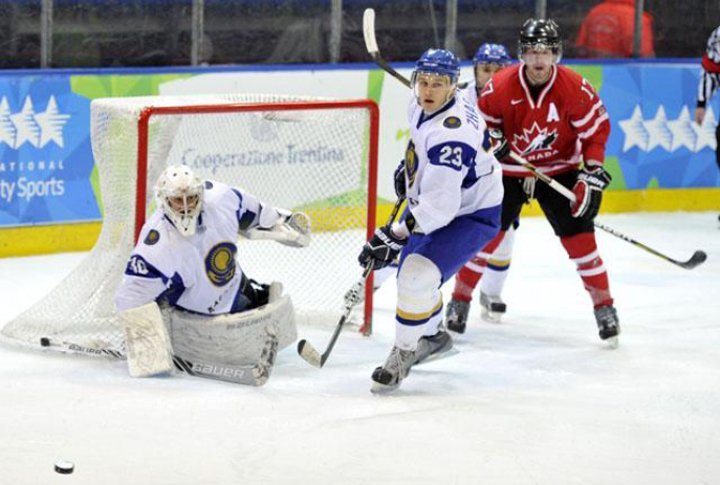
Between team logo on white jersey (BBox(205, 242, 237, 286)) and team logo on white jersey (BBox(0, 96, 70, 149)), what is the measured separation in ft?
6.16

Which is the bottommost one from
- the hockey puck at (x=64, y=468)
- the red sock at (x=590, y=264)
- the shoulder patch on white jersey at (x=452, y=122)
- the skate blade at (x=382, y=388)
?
the skate blade at (x=382, y=388)

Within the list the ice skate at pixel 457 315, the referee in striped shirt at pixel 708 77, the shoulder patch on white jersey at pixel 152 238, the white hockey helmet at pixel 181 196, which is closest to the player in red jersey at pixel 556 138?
the ice skate at pixel 457 315

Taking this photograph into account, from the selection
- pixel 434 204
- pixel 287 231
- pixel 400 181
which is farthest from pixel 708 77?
pixel 434 204

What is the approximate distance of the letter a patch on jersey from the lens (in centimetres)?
483

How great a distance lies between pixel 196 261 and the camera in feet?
14.1

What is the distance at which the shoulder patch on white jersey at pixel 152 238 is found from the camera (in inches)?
167

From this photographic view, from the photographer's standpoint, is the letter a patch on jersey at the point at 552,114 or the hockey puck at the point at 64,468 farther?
the letter a patch on jersey at the point at 552,114

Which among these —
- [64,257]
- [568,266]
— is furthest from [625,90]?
[64,257]

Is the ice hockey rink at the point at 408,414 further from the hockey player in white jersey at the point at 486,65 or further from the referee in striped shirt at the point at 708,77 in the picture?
the referee in striped shirt at the point at 708,77

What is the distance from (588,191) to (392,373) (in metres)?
1.01

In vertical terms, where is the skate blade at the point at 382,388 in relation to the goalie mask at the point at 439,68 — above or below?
below

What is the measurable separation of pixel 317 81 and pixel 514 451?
3322 mm

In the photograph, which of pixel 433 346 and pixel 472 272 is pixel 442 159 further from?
pixel 472 272

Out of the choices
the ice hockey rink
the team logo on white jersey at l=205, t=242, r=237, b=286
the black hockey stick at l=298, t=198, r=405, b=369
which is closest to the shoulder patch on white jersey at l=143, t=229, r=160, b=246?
the team logo on white jersey at l=205, t=242, r=237, b=286
